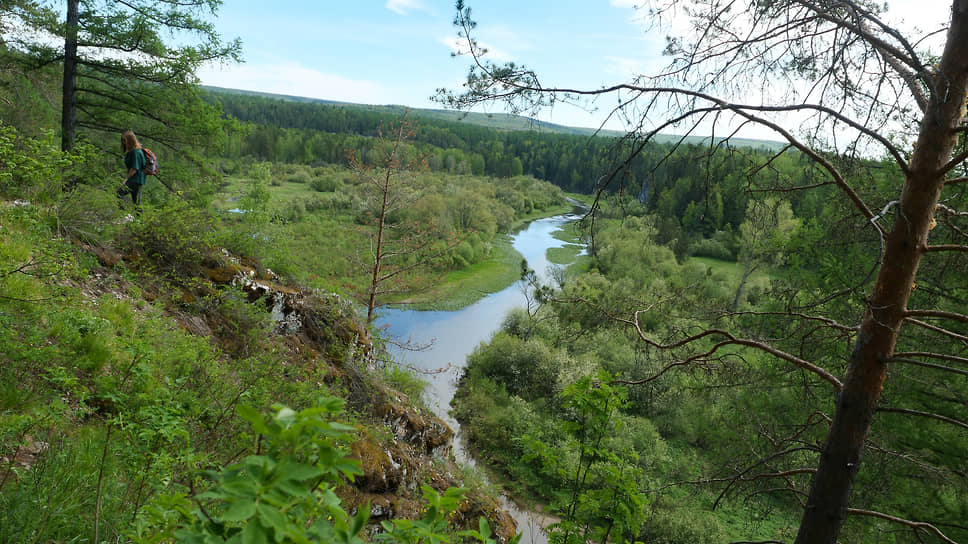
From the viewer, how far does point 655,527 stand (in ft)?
37.3

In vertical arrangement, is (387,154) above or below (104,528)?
above

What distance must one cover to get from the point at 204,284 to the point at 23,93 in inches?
231

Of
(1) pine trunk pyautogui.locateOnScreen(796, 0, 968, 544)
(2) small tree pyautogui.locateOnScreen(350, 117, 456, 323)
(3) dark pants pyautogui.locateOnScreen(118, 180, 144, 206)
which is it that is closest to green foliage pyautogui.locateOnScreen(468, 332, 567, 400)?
(2) small tree pyautogui.locateOnScreen(350, 117, 456, 323)

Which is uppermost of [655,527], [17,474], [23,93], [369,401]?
[23,93]

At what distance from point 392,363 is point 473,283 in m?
19.2

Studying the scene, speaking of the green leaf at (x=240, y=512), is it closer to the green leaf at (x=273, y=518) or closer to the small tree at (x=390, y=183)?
the green leaf at (x=273, y=518)

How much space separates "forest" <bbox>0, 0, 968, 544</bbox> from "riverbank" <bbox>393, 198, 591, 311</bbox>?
9880mm

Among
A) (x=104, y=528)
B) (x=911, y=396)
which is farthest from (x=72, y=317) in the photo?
(x=911, y=396)

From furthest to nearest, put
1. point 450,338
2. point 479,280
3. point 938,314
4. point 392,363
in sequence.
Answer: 1. point 479,280
2. point 450,338
3. point 392,363
4. point 938,314

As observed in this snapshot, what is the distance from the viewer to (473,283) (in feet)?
96.7

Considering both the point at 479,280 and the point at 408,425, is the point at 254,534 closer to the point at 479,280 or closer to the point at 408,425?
the point at 408,425

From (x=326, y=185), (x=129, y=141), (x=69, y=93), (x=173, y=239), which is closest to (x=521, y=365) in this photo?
(x=173, y=239)

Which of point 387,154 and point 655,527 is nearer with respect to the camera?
point 655,527

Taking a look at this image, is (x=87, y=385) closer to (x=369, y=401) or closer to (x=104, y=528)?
(x=104, y=528)
